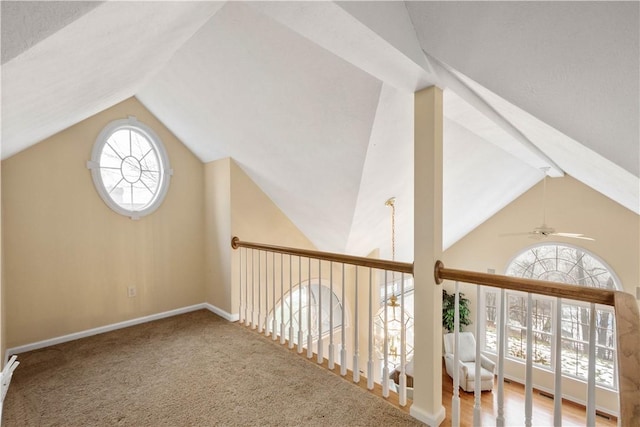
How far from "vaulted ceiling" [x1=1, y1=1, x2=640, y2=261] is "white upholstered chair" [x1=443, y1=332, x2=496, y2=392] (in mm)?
3891

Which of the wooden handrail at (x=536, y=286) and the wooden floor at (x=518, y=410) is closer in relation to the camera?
the wooden handrail at (x=536, y=286)

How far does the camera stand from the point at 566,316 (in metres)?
5.79

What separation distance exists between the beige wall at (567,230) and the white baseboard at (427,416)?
5.36 meters

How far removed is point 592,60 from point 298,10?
3.85 ft

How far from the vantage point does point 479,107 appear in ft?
6.61

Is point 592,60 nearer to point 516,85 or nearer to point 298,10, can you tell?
point 516,85

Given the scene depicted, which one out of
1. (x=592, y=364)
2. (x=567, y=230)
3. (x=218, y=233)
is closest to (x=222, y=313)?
(x=218, y=233)

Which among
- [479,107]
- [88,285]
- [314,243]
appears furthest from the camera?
[314,243]

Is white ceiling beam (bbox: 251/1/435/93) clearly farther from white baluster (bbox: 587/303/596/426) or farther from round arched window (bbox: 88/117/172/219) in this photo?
round arched window (bbox: 88/117/172/219)

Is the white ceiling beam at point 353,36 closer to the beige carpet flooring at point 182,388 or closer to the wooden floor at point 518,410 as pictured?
the beige carpet flooring at point 182,388

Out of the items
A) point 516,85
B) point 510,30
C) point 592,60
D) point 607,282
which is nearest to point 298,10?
point 510,30

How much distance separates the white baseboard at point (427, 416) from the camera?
1.67 m

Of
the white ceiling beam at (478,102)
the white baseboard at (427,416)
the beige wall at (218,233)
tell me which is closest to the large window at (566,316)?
the white ceiling beam at (478,102)

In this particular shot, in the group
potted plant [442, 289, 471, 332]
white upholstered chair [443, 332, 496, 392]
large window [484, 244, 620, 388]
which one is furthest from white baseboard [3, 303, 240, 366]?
potted plant [442, 289, 471, 332]
